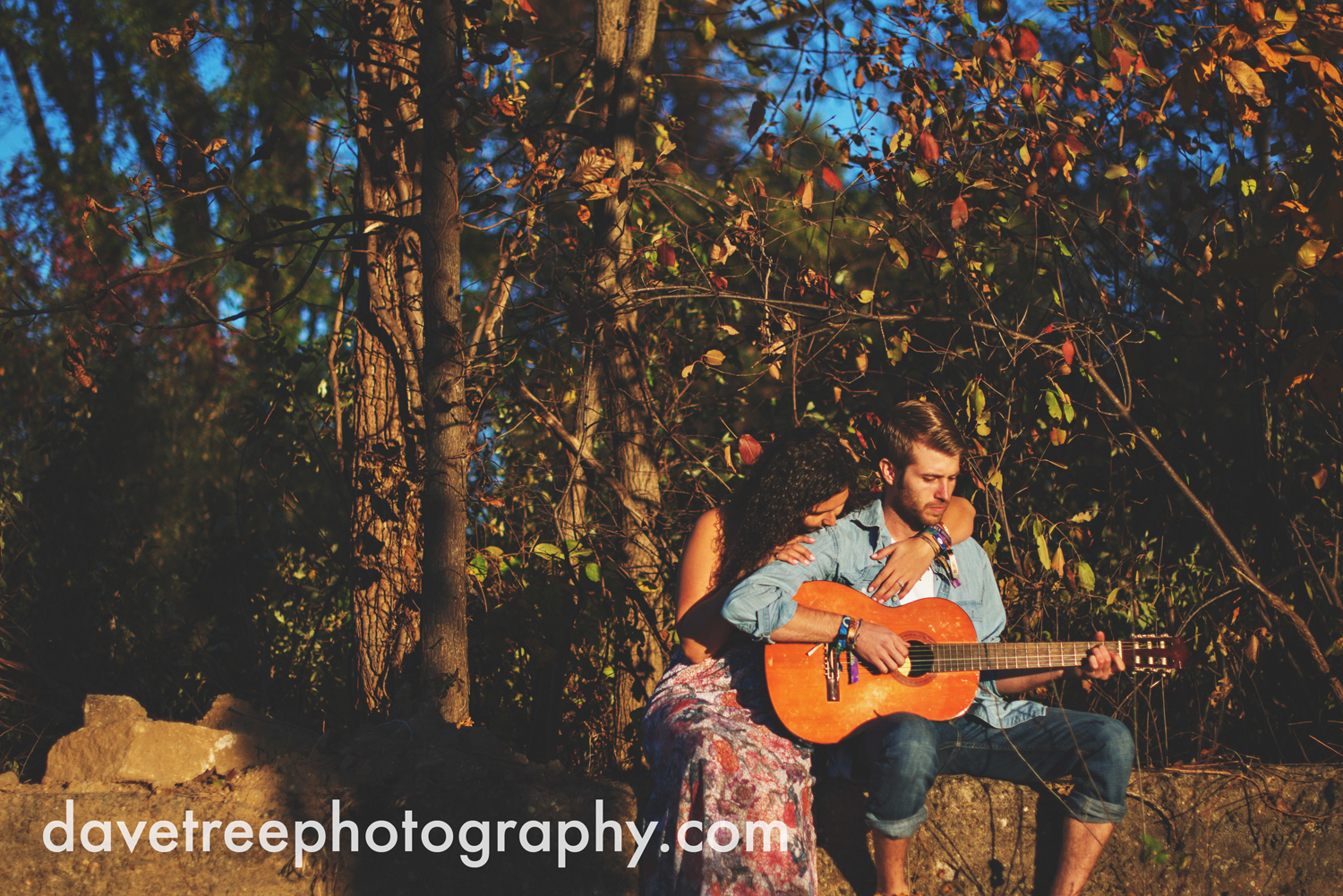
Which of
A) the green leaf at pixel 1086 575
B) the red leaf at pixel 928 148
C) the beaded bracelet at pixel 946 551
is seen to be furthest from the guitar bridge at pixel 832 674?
the red leaf at pixel 928 148

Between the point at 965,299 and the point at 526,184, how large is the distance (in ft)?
5.93

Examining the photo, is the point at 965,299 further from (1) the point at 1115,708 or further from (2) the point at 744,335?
(1) the point at 1115,708

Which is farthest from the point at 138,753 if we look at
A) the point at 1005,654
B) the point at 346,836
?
the point at 1005,654

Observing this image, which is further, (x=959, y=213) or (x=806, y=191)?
(x=806, y=191)

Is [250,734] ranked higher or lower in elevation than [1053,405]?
lower

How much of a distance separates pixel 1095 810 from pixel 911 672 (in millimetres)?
656

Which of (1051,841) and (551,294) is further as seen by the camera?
(551,294)

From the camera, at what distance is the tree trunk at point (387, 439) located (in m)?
4.00

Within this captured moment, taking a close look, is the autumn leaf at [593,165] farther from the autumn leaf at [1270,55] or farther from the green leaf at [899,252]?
the autumn leaf at [1270,55]

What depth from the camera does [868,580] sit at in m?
3.27

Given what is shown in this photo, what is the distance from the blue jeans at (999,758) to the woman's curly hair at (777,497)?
2.20 feet

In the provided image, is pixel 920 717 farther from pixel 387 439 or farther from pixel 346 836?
pixel 387 439

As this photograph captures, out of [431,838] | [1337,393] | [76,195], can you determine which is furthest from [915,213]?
[76,195]

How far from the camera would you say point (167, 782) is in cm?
312
